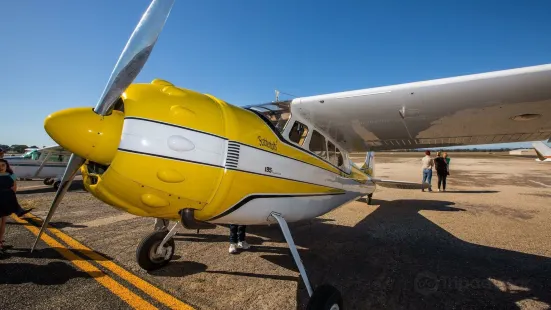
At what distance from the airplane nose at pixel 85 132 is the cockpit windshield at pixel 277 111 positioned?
1.96 m

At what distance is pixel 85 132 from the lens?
6.73ft

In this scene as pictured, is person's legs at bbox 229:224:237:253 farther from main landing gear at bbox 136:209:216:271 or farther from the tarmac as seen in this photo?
main landing gear at bbox 136:209:216:271

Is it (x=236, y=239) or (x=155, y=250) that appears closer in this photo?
(x=155, y=250)

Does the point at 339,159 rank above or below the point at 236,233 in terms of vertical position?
above

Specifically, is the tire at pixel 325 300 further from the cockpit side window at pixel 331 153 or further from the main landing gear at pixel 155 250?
the cockpit side window at pixel 331 153

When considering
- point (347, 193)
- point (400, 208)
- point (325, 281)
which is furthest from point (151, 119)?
point (400, 208)

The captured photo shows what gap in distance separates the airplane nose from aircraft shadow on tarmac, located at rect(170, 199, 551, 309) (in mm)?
2329

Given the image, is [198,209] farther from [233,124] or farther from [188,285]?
[188,285]

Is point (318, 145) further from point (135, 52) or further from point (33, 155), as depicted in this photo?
point (33, 155)

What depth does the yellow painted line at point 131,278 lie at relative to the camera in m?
2.84

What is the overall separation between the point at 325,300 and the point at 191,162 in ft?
6.17

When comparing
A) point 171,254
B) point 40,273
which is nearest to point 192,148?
point 171,254

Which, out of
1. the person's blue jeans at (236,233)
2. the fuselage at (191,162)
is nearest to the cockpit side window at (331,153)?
the fuselage at (191,162)

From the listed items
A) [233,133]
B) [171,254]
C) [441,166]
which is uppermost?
[441,166]
